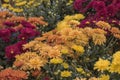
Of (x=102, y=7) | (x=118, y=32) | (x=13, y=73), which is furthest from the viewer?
(x=102, y=7)

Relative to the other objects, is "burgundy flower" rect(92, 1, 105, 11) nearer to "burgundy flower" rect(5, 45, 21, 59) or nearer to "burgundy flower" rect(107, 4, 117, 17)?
"burgundy flower" rect(107, 4, 117, 17)

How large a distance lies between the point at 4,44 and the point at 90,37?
110 centimetres

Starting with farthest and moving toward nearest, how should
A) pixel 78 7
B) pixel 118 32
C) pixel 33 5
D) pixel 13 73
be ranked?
pixel 33 5, pixel 78 7, pixel 118 32, pixel 13 73

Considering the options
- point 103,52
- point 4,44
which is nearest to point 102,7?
point 103,52

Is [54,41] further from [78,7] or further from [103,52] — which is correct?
[78,7]

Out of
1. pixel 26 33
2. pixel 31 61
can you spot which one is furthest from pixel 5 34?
pixel 31 61

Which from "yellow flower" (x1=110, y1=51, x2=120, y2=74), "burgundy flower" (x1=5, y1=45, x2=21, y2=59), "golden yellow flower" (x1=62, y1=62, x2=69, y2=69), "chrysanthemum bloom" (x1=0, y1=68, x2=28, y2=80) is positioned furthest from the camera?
"burgundy flower" (x1=5, y1=45, x2=21, y2=59)

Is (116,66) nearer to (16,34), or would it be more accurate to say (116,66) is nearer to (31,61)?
(31,61)

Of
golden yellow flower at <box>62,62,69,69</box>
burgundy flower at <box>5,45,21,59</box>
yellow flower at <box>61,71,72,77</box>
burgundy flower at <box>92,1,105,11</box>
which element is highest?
burgundy flower at <box>92,1,105,11</box>

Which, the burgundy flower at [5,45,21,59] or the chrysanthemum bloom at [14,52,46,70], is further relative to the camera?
the burgundy flower at [5,45,21,59]

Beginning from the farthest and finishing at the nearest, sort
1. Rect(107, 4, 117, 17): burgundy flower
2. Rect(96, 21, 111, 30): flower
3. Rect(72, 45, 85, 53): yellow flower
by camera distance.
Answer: Rect(107, 4, 117, 17): burgundy flower < Rect(96, 21, 111, 30): flower < Rect(72, 45, 85, 53): yellow flower

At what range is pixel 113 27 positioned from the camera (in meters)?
4.96

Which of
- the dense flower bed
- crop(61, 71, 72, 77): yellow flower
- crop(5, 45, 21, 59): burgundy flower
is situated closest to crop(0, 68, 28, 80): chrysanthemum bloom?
the dense flower bed

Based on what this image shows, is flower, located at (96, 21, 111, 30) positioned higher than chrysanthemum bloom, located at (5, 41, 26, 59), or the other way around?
flower, located at (96, 21, 111, 30)
